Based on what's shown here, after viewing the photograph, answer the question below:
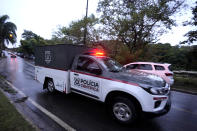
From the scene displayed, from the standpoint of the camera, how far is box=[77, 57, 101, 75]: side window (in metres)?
3.58

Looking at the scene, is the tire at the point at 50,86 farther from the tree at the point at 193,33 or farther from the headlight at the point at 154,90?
the tree at the point at 193,33

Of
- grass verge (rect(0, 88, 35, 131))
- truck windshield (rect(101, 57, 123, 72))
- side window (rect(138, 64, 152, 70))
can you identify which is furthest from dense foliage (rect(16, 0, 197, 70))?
grass verge (rect(0, 88, 35, 131))

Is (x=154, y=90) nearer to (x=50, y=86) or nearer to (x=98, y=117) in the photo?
(x=98, y=117)

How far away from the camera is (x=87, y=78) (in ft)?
12.7

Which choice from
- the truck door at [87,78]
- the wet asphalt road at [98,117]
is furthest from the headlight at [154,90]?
the truck door at [87,78]

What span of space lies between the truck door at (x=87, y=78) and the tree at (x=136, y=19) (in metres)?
8.97

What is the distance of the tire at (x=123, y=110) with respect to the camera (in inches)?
119

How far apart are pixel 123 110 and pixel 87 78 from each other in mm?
1500

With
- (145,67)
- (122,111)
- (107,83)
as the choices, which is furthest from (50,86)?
(145,67)

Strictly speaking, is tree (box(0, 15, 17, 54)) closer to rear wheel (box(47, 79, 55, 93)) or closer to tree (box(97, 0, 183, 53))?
tree (box(97, 0, 183, 53))

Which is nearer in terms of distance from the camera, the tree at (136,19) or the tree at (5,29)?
the tree at (136,19)

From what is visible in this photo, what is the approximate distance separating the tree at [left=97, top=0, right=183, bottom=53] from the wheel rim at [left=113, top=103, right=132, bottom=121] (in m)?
9.87

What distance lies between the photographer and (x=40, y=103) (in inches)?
171

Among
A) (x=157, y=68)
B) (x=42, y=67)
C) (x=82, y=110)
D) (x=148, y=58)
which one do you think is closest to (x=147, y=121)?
(x=82, y=110)
